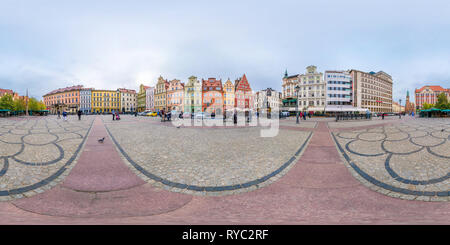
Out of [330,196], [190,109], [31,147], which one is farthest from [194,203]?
[190,109]

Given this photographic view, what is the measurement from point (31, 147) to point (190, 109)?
61733 millimetres

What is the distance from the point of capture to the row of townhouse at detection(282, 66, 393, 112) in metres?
67.2

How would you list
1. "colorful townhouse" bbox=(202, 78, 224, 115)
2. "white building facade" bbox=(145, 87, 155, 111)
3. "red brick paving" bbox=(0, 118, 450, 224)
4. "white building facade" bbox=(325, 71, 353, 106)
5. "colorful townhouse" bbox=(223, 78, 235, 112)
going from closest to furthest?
"red brick paving" bbox=(0, 118, 450, 224)
"colorful townhouse" bbox=(202, 78, 224, 115)
"white building facade" bbox=(325, 71, 353, 106)
"colorful townhouse" bbox=(223, 78, 235, 112)
"white building facade" bbox=(145, 87, 155, 111)

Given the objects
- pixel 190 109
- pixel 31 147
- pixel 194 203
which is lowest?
pixel 194 203

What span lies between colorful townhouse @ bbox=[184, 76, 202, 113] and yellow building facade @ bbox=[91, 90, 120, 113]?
179ft

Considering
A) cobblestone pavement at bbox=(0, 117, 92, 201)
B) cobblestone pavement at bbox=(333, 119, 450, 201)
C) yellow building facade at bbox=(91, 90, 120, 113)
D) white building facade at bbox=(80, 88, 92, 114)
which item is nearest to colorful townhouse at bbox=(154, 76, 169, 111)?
yellow building facade at bbox=(91, 90, 120, 113)

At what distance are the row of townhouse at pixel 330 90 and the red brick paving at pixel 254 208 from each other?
6368 centimetres

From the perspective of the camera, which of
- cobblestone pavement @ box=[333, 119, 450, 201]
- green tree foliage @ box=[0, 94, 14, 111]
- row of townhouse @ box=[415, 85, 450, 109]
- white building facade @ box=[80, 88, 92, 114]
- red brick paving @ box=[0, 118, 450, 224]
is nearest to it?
red brick paving @ box=[0, 118, 450, 224]

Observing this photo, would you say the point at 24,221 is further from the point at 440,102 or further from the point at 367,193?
the point at 440,102

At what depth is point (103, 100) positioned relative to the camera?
328ft

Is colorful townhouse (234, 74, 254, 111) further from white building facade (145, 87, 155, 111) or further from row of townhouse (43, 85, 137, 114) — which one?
row of townhouse (43, 85, 137, 114)

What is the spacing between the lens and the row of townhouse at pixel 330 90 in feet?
220

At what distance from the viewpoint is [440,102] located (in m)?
49.8

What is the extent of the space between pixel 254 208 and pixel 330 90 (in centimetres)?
7732
